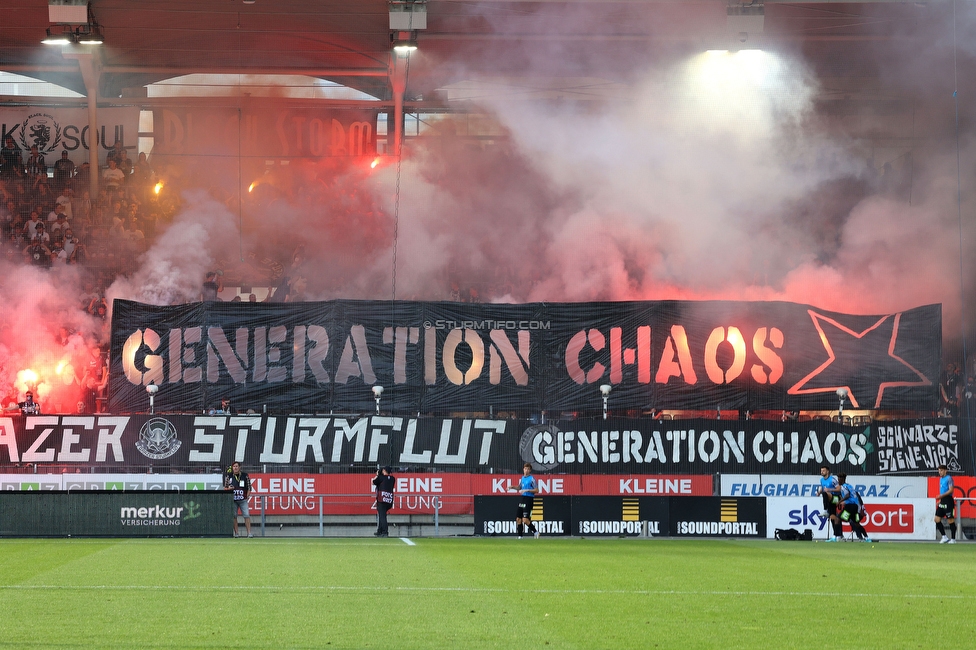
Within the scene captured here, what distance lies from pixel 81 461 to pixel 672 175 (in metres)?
17.0

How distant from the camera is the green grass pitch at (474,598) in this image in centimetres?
830

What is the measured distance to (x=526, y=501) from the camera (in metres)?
22.3

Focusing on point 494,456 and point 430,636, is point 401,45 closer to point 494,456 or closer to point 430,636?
point 494,456

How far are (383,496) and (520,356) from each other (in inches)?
242

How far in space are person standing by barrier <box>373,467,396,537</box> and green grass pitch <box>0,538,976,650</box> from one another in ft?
16.4

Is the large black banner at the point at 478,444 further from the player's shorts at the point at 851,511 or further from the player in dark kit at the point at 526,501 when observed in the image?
the player's shorts at the point at 851,511

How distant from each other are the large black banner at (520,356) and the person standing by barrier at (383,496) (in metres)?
4.33

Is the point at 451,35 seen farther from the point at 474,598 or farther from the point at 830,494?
the point at 474,598

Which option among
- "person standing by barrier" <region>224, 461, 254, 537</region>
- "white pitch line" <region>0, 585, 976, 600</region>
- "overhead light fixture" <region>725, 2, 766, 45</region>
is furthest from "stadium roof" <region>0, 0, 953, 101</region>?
"white pitch line" <region>0, 585, 976, 600</region>

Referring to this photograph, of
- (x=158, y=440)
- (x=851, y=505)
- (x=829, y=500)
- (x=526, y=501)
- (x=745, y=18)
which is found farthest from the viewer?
(x=745, y=18)

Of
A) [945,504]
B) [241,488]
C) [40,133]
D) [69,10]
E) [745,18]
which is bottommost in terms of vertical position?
[945,504]

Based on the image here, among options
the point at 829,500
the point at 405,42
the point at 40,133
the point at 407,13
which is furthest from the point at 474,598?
the point at 40,133

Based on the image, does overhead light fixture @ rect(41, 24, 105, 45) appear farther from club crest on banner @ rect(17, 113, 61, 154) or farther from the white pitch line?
the white pitch line

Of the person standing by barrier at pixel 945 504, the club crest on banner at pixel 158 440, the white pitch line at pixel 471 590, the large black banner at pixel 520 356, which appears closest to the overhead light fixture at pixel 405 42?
the large black banner at pixel 520 356
